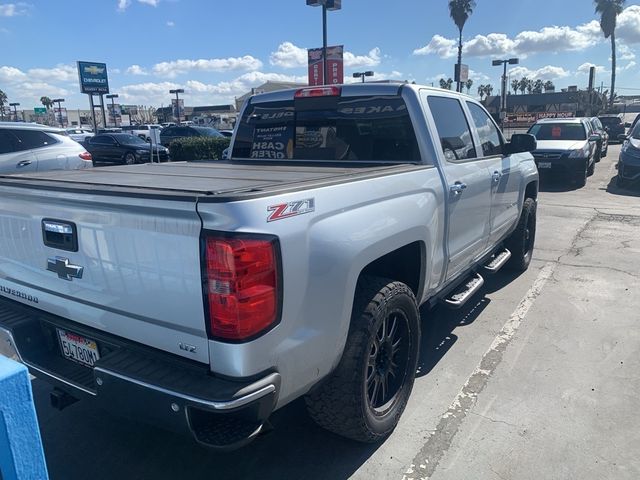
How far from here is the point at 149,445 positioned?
3047mm

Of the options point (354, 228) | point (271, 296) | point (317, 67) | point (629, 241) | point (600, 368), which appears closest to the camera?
point (271, 296)

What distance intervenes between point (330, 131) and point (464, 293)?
5.56 ft

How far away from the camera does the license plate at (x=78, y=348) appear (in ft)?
8.30

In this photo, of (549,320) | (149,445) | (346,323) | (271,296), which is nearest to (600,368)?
(549,320)

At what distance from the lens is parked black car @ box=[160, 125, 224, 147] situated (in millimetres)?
23906

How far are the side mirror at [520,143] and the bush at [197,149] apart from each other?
537 inches

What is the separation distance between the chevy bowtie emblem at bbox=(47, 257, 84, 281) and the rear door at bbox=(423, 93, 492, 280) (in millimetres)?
2372

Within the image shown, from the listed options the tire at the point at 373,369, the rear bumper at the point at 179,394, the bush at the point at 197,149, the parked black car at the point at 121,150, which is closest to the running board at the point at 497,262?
the tire at the point at 373,369

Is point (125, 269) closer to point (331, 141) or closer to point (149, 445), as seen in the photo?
point (149, 445)

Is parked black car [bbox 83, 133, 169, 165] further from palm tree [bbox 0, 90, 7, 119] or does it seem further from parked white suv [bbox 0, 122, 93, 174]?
palm tree [bbox 0, 90, 7, 119]

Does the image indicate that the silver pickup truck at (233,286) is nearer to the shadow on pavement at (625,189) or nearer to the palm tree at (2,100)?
the shadow on pavement at (625,189)

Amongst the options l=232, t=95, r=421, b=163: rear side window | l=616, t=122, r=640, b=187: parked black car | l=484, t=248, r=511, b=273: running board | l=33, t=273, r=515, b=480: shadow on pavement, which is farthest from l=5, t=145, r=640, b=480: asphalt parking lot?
l=616, t=122, r=640, b=187: parked black car

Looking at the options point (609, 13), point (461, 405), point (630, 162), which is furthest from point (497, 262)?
point (609, 13)

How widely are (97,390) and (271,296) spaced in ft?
2.96
